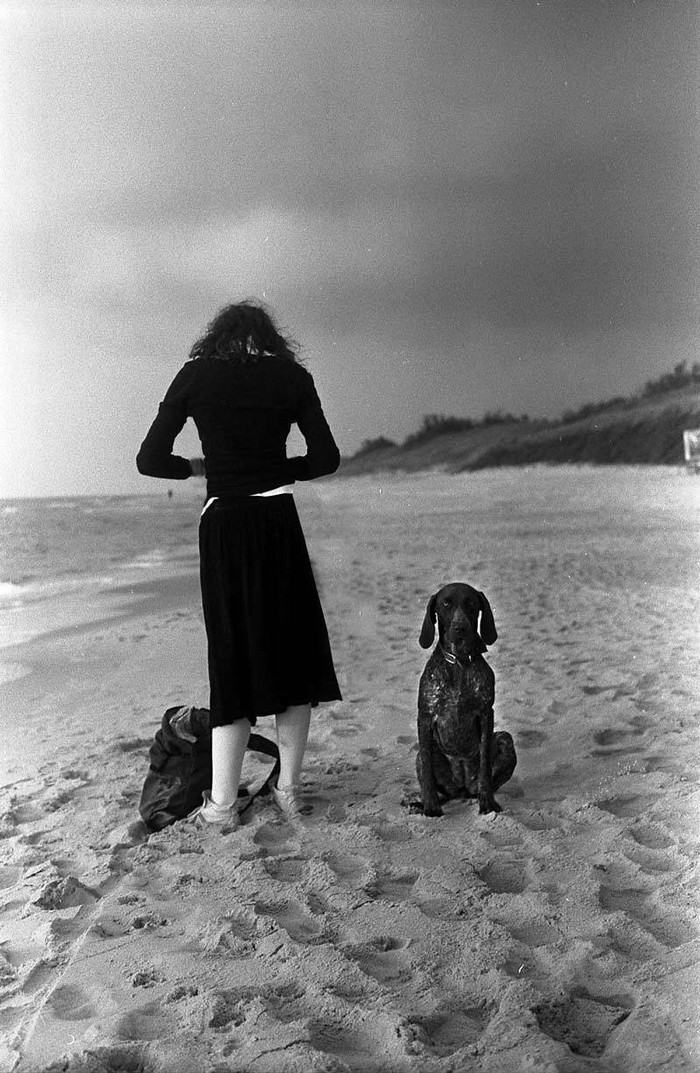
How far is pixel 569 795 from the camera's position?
283 cm

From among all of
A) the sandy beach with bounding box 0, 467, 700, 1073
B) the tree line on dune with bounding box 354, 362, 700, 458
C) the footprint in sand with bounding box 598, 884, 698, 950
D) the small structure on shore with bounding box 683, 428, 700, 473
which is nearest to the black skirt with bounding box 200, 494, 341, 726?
the sandy beach with bounding box 0, 467, 700, 1073

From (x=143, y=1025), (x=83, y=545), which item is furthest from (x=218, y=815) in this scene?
(x=83, y=545)

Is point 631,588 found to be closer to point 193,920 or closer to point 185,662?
point 185,662

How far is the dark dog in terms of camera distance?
8.56 feet

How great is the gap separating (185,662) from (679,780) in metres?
2.36

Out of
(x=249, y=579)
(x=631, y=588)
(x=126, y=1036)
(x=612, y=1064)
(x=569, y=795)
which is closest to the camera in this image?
(x=612, y=1064)

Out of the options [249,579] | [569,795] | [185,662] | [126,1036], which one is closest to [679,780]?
[569,795]

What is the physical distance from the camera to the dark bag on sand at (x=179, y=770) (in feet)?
9.05

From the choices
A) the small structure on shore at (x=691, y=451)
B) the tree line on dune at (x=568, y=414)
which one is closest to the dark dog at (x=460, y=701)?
the tree line on dune at (x=568, y=414)

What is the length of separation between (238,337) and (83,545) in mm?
2656

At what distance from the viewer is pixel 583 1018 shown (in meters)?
1.84

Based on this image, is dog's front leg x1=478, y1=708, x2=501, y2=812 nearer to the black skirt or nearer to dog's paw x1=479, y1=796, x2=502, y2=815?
dog's paw x1=479, y1=796, x2=502, y2=815

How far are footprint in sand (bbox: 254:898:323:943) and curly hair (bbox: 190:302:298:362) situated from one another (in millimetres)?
1266

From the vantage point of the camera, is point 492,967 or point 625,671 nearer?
point 492,967
